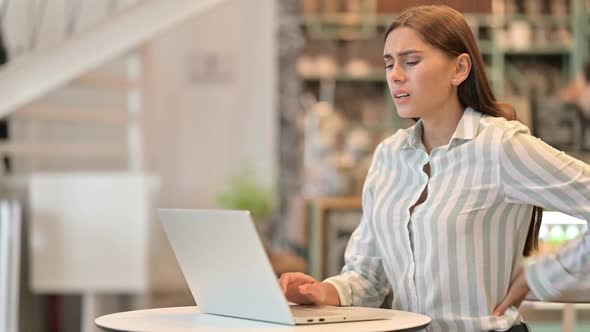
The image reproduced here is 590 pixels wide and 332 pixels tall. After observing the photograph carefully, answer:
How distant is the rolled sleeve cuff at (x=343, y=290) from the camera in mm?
1976

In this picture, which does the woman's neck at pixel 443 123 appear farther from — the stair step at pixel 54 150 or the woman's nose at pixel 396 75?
the stair step at pixel 54 150

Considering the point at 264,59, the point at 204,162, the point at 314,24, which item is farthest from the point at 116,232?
the point at 314,24

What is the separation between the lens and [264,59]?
781 cm

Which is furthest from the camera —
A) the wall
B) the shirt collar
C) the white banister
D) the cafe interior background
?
the wall

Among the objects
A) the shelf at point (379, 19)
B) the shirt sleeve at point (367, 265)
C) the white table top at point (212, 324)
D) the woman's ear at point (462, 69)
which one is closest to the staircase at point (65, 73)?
the shelf at point (379, 19)

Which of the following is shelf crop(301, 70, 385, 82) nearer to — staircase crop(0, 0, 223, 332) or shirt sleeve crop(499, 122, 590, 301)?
staircase crop(0, 0, 223, 332)

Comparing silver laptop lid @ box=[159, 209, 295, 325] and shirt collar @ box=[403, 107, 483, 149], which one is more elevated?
shirt collar @ box=[403, 107, 483, 149]

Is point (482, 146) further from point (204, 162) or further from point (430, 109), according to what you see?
point (204, 162)

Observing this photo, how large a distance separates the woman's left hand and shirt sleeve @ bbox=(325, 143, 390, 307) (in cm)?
27

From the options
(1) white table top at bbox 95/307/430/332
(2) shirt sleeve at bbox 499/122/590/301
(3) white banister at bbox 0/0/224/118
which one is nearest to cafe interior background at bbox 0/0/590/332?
(3) white banister at bbox 0/0/224/118

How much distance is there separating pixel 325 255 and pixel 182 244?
131 inches

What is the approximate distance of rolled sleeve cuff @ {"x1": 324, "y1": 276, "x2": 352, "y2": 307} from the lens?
1976 millimetres

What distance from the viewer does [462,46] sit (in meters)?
Result: 1.92

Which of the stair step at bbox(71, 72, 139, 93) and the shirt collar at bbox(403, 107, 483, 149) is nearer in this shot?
the shirt collar at bbox(403, 107, 483, 149)
